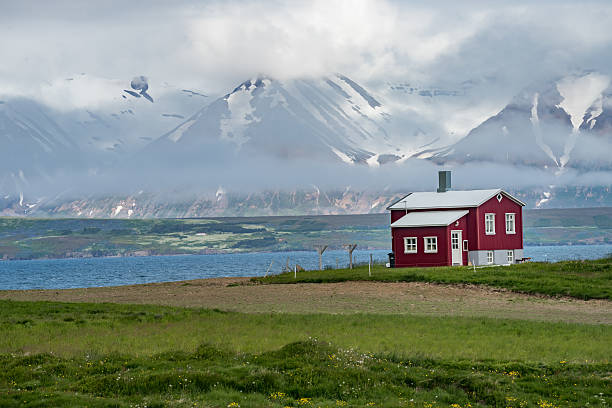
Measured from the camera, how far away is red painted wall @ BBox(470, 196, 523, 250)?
76625 mm

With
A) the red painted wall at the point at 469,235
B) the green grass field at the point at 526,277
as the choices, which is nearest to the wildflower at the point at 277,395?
the green grass field at the point at 526,277

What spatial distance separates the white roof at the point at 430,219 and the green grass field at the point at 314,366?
1592 inches

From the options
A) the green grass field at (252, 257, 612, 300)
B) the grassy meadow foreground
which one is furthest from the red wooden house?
the grassy meadow foreground

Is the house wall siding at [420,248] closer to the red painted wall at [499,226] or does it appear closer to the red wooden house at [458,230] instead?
the red wooden house at [458,230]

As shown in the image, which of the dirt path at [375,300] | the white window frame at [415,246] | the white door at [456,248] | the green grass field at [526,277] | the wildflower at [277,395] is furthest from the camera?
the white window frame at [415,246]

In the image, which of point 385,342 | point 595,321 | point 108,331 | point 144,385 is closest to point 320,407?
point 144,385

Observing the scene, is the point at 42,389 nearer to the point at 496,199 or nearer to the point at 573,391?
the point at 573,391

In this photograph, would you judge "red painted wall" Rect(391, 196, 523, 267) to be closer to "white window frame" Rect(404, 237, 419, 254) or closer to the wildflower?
"white window frame" Rect(404, 237, 419, 254)

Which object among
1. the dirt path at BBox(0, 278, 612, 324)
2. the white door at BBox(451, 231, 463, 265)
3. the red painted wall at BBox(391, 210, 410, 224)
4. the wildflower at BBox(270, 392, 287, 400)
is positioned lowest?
the wildflower at BBox(270, 392, 287, 400)

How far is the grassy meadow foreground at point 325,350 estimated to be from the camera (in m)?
19.3

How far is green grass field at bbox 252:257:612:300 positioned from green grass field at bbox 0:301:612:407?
1605 centimetres

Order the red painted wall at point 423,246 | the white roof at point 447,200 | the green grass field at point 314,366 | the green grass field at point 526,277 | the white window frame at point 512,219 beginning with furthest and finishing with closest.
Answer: the white window frame at point 512,219, the white roof at point 447,200, the red painted wall at point 423,246, the green grass field at point 526,277, the green grass field at point 314,366

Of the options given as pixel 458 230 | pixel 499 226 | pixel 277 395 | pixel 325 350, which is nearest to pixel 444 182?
pixel 499 226

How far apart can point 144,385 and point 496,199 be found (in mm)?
63218
